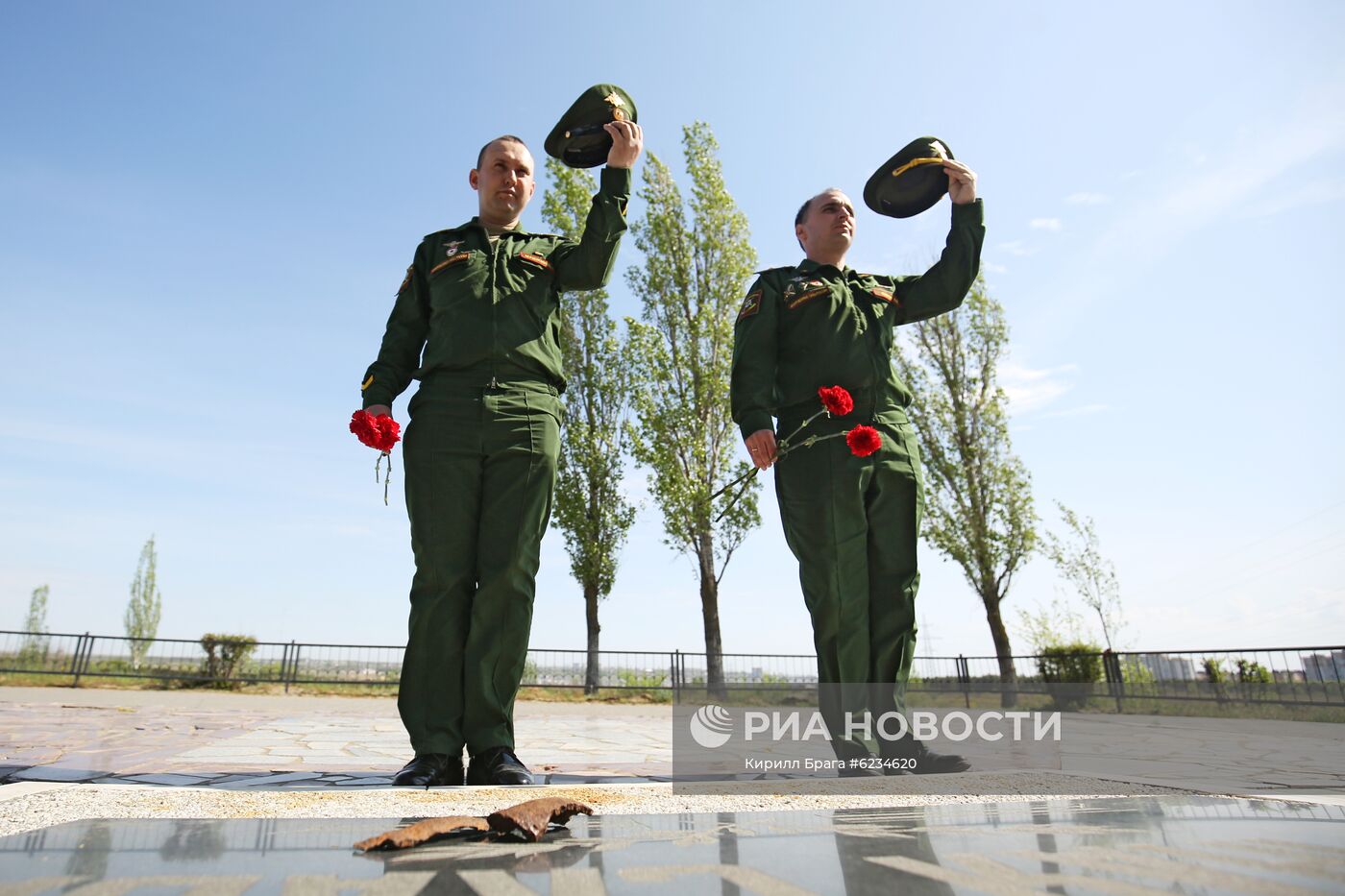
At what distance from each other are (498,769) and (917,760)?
4.32 feet

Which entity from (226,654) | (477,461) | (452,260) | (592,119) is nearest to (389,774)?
(477,461)

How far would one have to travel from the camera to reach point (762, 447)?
2.64 m

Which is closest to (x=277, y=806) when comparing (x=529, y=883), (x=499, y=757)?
(x=499, y=757)

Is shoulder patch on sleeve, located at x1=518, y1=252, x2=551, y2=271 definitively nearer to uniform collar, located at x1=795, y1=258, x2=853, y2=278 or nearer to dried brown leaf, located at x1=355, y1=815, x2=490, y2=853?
uniform collar, located at x1=795, y1=258, x2=853, y2=278

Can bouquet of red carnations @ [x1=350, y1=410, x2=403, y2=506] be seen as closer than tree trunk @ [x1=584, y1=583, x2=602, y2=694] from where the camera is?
Yes

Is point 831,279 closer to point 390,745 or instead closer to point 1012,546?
point 390,745

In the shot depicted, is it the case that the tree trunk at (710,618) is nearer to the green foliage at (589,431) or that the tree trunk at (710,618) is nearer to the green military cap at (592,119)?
the green foliage at (589,431)

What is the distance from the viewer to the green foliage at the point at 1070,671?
1227 cm

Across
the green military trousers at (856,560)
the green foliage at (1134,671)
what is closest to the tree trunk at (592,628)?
the green foliage at (1134,671)

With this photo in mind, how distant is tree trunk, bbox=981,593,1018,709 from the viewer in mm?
12961

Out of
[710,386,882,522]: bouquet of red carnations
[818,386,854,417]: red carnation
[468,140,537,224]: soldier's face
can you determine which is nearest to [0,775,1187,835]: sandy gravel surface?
[710,386,882,522]: bouquet of red carnations

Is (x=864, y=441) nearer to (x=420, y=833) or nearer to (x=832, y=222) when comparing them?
(x=832, y=222)

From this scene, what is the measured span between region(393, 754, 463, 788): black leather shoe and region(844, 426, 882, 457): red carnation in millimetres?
1584

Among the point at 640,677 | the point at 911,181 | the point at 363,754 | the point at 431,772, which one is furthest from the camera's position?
the point at 640,677
